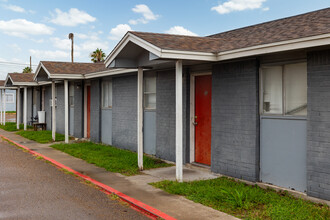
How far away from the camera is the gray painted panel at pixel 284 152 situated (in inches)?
257

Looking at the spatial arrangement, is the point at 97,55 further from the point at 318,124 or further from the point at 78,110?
the point at 318,124

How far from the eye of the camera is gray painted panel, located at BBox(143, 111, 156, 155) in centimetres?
1126

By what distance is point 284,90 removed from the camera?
273 inches

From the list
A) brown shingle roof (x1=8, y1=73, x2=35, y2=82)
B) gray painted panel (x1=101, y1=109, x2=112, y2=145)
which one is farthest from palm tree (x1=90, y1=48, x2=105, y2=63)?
gray painted panel (x1=101, y1=109, x2=112, y2=145)

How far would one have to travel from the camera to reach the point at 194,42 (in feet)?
26.4

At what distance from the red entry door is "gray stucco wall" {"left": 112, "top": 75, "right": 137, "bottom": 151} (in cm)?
326

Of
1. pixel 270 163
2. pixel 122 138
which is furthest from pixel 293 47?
pixel 122 138

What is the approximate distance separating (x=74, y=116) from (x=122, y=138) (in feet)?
17.3

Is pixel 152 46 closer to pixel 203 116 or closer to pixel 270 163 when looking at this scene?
pixel 203 116

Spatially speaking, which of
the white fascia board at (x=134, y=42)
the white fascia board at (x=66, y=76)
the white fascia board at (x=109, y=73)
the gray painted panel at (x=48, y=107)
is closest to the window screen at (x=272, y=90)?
the white fascia board at (x=134, y=42)

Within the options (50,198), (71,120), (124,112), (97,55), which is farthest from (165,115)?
(97,55)

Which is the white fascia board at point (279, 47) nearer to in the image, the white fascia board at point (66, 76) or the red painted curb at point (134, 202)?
the red painted curb at point (134, 202)

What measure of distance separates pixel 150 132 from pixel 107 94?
3.93 metres

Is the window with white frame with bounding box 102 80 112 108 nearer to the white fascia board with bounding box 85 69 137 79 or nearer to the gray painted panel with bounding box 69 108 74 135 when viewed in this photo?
the white fascia board with bounding box 85 69 137 79
